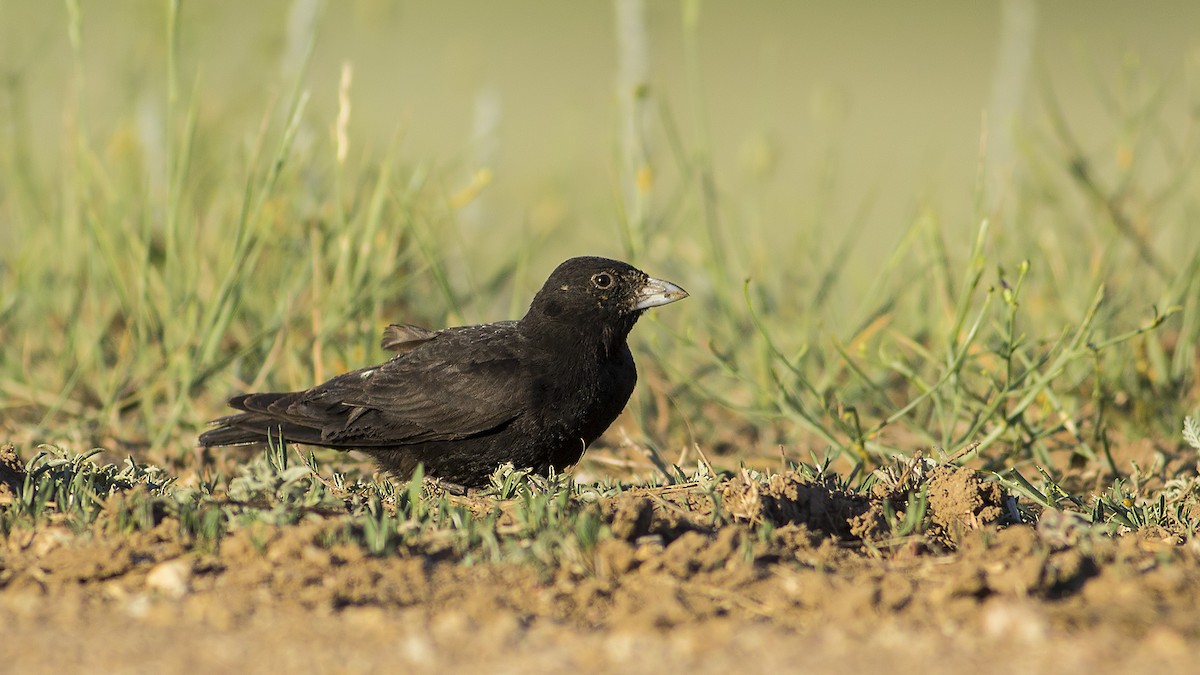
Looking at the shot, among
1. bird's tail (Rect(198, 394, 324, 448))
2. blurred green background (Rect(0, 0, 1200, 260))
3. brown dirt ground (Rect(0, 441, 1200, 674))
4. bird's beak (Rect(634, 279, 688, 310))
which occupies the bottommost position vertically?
brown dirt ground (Rect(0, 441, 1200, 674))

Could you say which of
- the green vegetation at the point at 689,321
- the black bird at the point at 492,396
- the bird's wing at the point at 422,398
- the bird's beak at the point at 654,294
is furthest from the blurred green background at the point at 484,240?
the bird's wing at the point at 422,398

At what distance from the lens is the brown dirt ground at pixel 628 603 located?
2.48m

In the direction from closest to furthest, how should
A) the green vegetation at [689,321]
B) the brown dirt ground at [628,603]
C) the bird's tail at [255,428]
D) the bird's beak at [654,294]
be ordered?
the brown dirt ground at [628,603] → the green vegetation at [689,321] → the bird's tail at [255,428] → the bird's beak at [654,294]

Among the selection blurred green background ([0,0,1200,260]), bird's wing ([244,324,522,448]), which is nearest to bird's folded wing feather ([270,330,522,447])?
bird's wing ([244,324,522,448])

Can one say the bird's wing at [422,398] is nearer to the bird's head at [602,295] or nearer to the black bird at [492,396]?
the black bird at [492,396]

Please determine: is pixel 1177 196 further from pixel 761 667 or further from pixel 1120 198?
pixel 761 667

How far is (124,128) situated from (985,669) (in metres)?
5.45

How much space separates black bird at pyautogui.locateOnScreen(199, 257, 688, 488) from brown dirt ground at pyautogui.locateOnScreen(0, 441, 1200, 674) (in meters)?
0.97

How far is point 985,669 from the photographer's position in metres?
2.40

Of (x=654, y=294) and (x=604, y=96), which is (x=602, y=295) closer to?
(x=654, y=294)

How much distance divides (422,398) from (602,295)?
0.73 metres

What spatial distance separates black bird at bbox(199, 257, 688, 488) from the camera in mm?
4367

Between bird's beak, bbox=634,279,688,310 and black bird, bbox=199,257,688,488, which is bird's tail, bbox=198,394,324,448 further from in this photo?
bird's beak, bbox=634,279,688,310

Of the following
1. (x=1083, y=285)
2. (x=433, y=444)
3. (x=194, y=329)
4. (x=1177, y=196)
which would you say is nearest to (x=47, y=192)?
(x=194, y=329)
